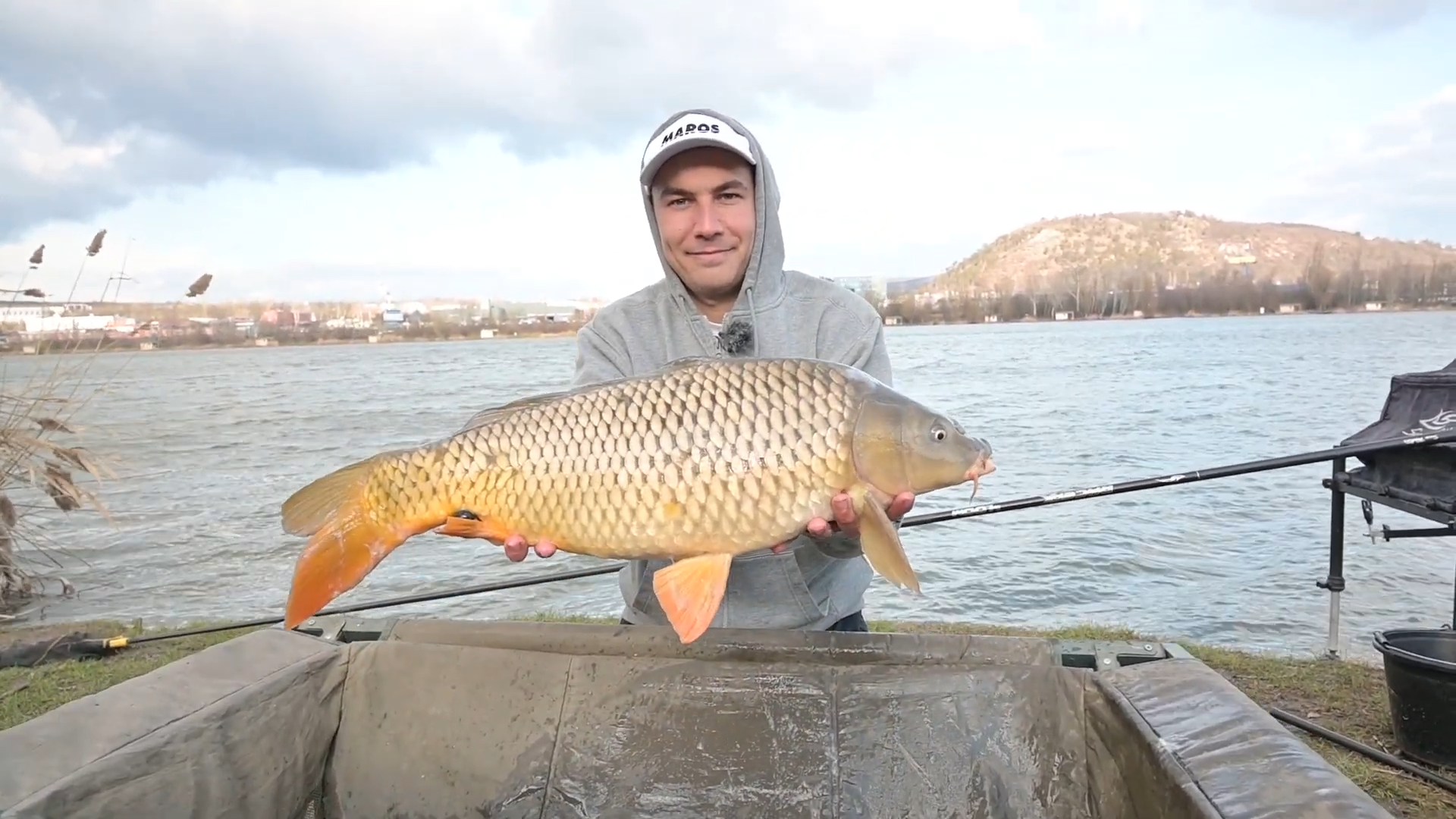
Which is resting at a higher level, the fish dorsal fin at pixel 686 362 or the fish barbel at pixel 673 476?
the fish dorsal fin at pixel 686 362

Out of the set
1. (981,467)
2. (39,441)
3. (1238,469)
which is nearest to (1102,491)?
(1238,469)

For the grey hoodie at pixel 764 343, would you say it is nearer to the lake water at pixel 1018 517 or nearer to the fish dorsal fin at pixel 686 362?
the fish dorsal fin at pixel 686 362

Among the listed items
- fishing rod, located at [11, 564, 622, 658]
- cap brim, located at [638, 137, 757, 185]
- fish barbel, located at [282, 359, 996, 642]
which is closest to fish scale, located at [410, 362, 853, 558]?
fish barbel, located at [282, 359, 996, 642]

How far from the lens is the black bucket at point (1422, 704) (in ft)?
6.21

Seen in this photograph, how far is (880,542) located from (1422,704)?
1463 millimetres

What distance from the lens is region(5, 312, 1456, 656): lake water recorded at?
427 cm

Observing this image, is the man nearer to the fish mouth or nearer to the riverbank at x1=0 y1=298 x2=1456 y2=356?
the fish mouth

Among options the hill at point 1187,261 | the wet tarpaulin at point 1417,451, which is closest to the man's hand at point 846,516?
the wet tarpaulin at point 1417,451

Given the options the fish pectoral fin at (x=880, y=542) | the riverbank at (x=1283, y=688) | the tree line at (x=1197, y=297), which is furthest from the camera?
the tree line at (x=1197, y=297)

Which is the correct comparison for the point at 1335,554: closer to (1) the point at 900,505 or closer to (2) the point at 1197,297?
(1) the point at 900,505

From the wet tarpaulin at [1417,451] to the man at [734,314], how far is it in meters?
1.59

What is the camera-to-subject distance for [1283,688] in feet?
8.11

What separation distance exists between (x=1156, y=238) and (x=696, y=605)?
85.3 m

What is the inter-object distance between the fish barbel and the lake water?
108 inches
